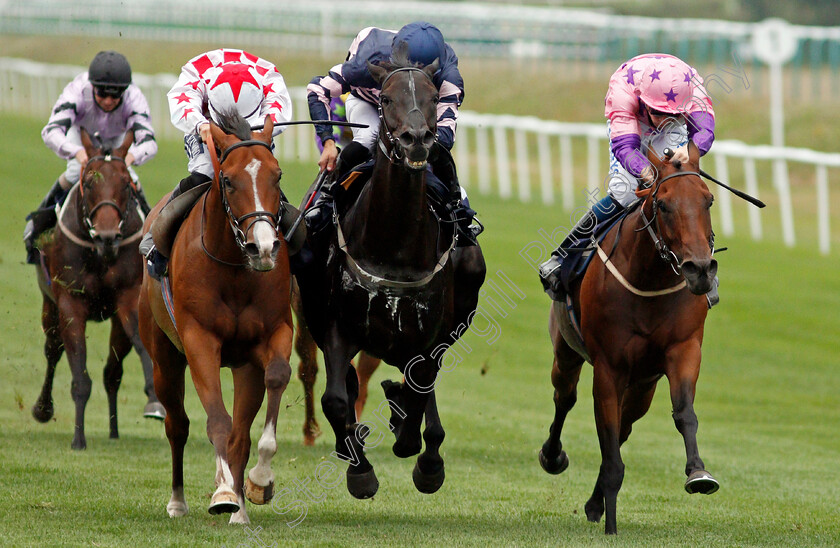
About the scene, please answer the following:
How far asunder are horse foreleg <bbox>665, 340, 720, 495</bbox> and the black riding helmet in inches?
199

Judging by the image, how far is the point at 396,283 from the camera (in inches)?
264

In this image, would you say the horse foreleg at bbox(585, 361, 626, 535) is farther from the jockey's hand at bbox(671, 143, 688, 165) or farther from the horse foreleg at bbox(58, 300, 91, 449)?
the horse foreleg at bbox(58, 300, 91, 449)

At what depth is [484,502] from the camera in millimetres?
7867

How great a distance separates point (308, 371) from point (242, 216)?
3642 mm

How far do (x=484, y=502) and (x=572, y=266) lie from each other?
1.47m

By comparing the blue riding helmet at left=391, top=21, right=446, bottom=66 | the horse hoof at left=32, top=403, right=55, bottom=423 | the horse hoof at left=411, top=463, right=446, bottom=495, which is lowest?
the horse hoof at left=32, top=403, right=55, bottom=423

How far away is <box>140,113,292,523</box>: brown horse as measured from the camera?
6.23 meters

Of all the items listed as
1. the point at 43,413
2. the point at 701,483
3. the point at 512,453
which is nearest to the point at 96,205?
the point at 43,413

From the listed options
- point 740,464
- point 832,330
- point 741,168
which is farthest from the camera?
point 741,168

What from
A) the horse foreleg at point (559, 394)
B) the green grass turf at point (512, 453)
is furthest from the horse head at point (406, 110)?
the horse foreleg at point (559, 394)

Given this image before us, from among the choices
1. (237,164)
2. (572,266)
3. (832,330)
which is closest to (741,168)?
(832,330)

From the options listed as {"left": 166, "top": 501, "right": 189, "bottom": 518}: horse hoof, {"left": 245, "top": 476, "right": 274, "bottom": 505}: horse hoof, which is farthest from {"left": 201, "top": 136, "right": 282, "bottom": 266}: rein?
{"left": 166, "top": 501, "right": 189, "bottom": 518}: horse hoof

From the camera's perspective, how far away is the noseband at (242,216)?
6105mm

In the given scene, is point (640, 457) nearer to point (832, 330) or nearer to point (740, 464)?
point (740, 464)
